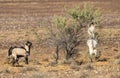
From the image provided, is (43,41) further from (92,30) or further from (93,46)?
(92,30)

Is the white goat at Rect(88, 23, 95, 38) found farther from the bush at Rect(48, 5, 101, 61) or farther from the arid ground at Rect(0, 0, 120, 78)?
the arid ground at Rect(0, 0, 120, 78)

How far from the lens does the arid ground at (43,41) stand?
64.1ft

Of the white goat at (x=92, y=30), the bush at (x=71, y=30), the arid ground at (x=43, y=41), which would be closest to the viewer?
the arid ground at (x=43, y=41)

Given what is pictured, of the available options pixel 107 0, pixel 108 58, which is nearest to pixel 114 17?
pixel 107 0

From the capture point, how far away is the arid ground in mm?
19531

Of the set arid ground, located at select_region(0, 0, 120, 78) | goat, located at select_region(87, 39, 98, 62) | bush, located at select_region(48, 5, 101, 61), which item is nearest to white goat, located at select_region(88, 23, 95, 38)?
goat, located at select_region(87, 39, 98, 62)

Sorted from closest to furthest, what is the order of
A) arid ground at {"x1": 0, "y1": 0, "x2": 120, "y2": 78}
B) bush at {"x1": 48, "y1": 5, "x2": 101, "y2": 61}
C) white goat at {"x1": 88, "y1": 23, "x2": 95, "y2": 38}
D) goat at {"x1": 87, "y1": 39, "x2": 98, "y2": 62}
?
arid ground at {"x1": 0, "y1": 0, "x2": 120, "y2": 78}
white goat at {"x1": 88, "y1": 23, "x2": 95, "y2": 38}
goat at {"x1": 87, "y1": 39, "x2": 98, "y2": 62}
bush at {"x1": 48, "y1": 5, "x2": 101, "y2": 61}

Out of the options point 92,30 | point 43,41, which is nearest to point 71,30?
point 92,30

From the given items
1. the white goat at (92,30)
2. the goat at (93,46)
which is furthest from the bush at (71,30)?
the goat at (93,46)

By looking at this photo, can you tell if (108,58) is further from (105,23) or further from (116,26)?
(105,23)

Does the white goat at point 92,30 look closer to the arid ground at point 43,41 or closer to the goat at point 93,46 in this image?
the goat at point 93,46

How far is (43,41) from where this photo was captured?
31.5m

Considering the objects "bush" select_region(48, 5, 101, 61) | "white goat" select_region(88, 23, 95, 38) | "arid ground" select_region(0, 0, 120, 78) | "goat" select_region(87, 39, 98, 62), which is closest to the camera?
"arid ground" select_region(0, 0, 120, 78)

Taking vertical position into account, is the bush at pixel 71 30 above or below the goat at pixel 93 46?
above
